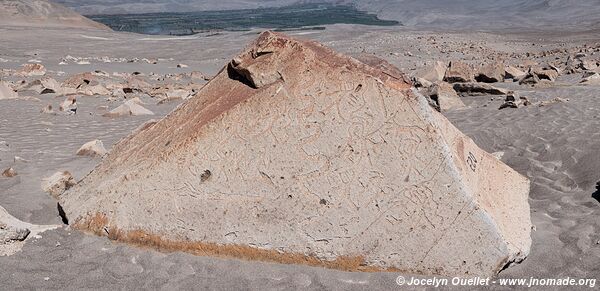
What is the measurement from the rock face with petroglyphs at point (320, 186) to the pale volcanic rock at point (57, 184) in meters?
0.68

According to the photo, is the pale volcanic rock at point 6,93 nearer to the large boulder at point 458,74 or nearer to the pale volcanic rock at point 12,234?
the pale volcanic rock at point 12,234

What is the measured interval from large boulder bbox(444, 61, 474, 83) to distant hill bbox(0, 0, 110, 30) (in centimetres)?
4083

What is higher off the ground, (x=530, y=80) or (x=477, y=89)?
(x=477, y=89)

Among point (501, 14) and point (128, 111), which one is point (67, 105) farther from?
point (501, 14)

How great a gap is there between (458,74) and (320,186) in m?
9.08

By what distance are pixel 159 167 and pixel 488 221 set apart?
200 cm

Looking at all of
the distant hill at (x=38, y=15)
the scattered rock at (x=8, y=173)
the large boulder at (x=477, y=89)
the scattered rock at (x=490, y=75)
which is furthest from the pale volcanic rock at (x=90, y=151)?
the distant hill at (x=38, y=15)

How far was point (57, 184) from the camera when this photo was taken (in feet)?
13.5

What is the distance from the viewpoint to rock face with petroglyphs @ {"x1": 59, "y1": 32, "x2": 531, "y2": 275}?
10.3ft

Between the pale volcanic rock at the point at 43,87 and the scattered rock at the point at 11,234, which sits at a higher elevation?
the scattered rock at the point at 11,234

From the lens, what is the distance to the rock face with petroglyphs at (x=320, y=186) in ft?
10.3

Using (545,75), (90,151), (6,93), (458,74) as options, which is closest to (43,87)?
(6,93)

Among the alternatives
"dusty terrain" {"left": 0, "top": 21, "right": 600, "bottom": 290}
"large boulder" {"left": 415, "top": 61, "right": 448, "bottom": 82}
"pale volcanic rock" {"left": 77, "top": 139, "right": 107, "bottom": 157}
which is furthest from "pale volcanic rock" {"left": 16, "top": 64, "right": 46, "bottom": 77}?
"large boulder" {"left": 415, "top": 61, "right": 448, "bottom": 82}

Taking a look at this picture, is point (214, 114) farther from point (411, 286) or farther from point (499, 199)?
point (499, 199)
